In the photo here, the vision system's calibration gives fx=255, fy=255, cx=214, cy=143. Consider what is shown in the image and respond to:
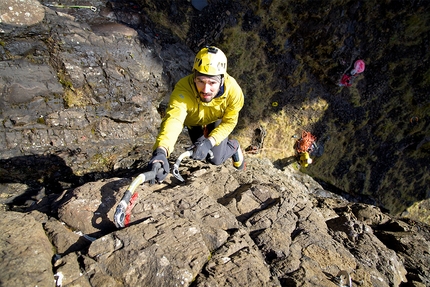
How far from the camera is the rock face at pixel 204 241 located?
8.60 feet

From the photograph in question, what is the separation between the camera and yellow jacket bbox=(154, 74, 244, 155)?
359 cm

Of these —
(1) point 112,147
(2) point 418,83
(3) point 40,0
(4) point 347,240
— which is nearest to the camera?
(4) point 347,240

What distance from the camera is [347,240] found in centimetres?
389

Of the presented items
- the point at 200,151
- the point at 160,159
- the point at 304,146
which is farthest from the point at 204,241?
the point at 304,146

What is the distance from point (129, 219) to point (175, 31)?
582 centimetres

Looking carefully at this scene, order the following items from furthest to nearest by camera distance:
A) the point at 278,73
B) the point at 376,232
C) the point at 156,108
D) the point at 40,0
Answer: the point at 278,73 < the point at 156,108 < the point at 40,0 < the point at 376,232

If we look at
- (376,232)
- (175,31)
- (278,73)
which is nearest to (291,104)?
(278,73)

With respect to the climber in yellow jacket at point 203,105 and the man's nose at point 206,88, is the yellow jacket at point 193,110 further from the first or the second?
the man's nose at point 206,88

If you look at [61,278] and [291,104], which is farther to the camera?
[291,104]

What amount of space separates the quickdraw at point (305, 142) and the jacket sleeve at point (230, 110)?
600 centimetres

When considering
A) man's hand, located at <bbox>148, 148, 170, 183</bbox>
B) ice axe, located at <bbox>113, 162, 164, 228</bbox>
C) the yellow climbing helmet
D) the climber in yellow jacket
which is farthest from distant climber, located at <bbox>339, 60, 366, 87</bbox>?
ice axe, located at <bbox>113, 162, 164, 228</bbox>

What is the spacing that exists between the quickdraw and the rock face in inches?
200

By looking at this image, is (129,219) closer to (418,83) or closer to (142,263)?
(142,263)

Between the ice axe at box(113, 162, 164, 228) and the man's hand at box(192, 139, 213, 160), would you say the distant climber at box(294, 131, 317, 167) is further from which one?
the ice axe at box(113, 162, 164, 228)
